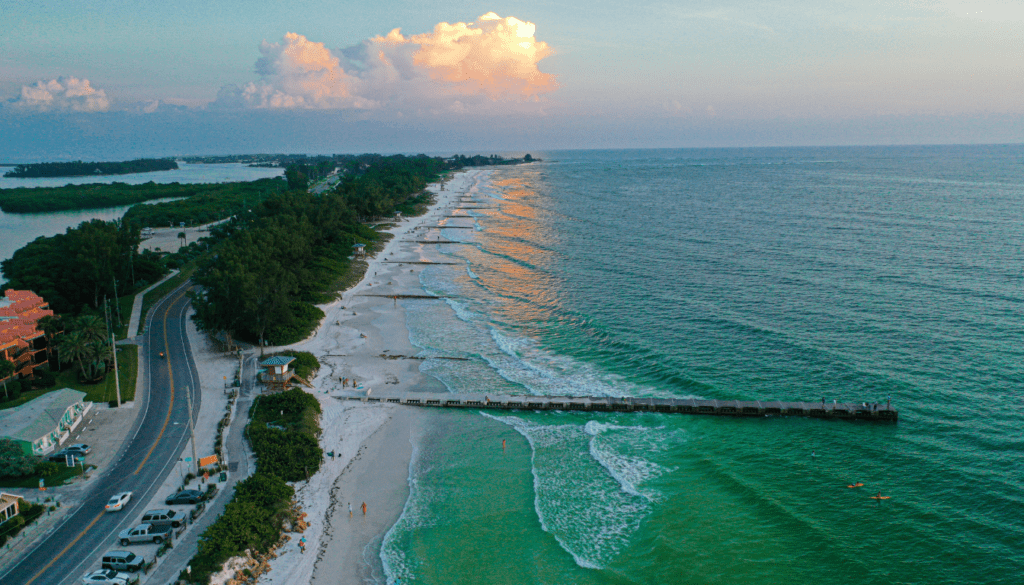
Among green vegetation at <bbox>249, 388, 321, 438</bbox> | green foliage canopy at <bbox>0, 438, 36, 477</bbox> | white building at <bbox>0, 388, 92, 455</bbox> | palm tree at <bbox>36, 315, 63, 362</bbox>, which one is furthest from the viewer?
palm tree at <bbox>36, 315, 63, 362</bbox>

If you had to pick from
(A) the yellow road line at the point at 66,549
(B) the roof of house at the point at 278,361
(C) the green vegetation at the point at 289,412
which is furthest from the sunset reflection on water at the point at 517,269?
(A) the yellow road line at the point at 66,549

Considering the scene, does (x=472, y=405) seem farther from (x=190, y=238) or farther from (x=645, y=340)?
(x=190, y=238)

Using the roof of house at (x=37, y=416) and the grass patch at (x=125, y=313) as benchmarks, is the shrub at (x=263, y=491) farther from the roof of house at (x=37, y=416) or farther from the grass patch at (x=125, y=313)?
the grass patch at (x=125, y=313)

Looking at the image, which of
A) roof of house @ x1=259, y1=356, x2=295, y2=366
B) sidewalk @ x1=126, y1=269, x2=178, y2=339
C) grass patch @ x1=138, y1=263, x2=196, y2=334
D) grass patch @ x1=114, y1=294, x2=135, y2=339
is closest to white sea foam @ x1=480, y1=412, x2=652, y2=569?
roof of house @ x1=259, y1=356, x2=295, y2=366

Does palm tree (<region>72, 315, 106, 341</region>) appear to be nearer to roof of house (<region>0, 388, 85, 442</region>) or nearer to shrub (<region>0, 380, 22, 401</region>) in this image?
shrub (<region>0, 380, 22, 401</region>)

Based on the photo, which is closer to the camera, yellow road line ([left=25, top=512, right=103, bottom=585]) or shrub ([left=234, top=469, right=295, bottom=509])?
yellow road line ([left=25, top=512, right=103, bottom=585])

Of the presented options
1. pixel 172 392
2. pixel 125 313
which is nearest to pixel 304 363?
pixel 172 392

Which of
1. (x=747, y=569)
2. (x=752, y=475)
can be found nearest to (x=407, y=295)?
Result: (x=752, y=475)
